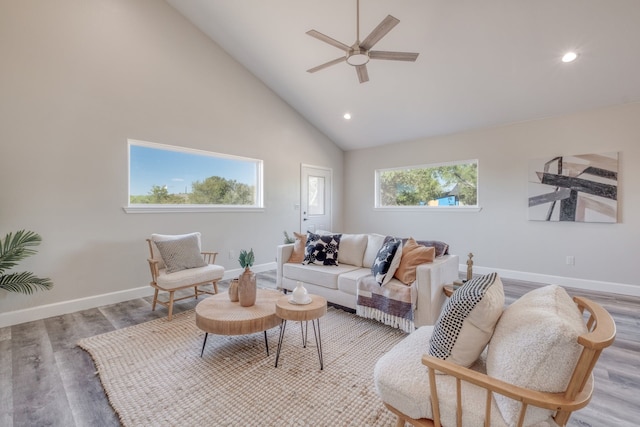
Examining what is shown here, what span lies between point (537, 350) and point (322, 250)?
2.65 m

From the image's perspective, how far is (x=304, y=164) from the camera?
5.92 metres

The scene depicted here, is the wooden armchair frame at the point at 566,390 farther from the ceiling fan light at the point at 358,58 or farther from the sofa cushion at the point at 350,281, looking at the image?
the ceiling fan light at the point at 358,58

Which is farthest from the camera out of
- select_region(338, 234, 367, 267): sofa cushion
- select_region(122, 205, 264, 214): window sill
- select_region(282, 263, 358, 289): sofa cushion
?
select_region(122, 205, 264, 214): window sill

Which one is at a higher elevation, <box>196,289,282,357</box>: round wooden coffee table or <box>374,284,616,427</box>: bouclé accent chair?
<box>374,284,616,427</box>: bouclé accent chair

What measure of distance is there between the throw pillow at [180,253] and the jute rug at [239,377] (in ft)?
2.25

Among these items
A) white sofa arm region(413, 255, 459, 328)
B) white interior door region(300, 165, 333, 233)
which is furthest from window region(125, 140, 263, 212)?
white sofa arm region(413, 255, 459, 328)

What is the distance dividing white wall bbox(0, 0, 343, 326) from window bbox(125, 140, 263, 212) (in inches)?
6.4

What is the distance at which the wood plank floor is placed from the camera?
65.7 inches

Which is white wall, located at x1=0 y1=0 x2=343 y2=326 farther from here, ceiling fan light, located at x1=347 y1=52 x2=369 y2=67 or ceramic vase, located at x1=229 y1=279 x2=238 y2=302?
ceiling fan light, located at x1=347 y1=52 x2=369 y2=67

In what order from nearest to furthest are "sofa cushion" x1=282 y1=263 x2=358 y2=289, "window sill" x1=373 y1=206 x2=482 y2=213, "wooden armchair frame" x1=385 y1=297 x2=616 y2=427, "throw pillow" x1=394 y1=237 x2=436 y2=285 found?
1. "wooden armchair frame" x1=385 y1=297 x2=616 y2=427
2. "throw pillow" x1=394 y1=237 x2=436 y2=285
3. "sofa cushion" x1=282 y1=263 x2=358 y2=289
4. "window sill" x1=373 y1=206 x2=482 y2=213

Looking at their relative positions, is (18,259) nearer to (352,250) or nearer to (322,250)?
(322,250)

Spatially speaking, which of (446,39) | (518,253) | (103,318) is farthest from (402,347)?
(518,253)

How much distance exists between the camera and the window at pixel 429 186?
17.0 ft

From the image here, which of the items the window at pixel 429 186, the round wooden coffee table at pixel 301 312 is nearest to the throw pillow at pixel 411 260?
the round wooden coffee table at pixel 301 312
